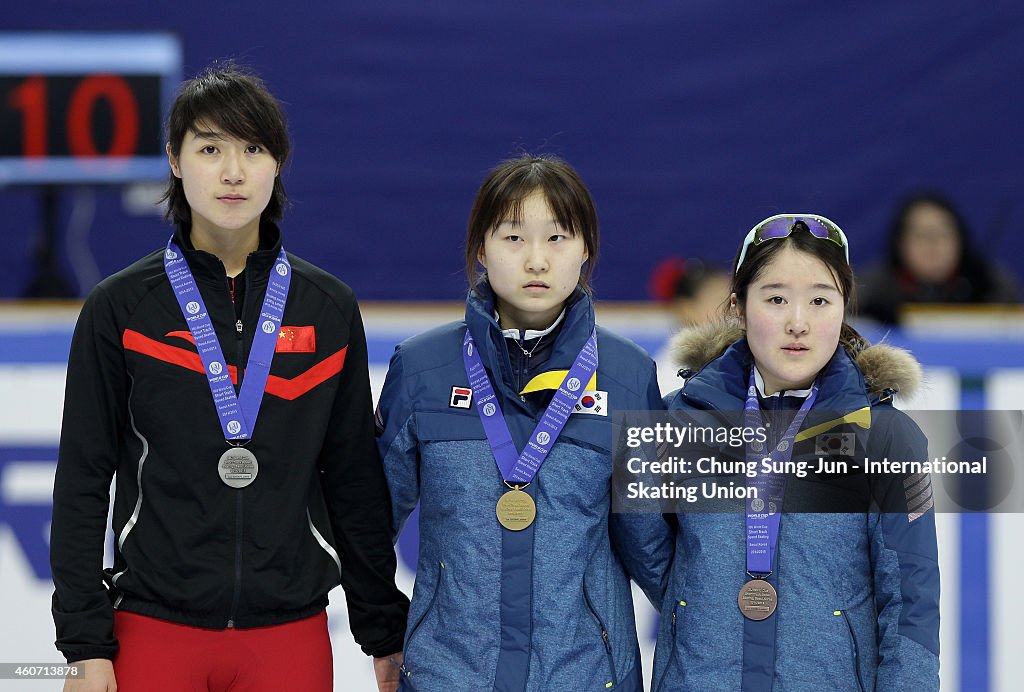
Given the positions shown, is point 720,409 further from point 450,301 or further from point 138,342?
point 450,301

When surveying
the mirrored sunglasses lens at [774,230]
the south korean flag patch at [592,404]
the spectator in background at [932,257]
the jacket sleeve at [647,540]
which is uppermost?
the spectator in background at [932,257]

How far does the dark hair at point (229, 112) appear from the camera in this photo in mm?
2359

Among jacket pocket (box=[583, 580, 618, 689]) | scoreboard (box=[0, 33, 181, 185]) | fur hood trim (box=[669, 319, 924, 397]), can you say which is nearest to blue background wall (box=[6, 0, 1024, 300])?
scoreboard (box=[0, 33, 181, 185])

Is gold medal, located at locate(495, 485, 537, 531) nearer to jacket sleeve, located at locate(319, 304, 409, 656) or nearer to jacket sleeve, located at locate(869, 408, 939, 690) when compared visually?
jacket sleeve, located at locate(319, 304, 409, 656)

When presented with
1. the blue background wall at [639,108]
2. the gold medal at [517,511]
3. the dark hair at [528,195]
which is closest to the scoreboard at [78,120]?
the blue background wall at [639,108]

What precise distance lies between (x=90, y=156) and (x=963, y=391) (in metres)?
4.70

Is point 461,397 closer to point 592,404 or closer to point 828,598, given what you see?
point 592,404

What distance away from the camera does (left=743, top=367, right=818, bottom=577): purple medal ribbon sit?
224cm

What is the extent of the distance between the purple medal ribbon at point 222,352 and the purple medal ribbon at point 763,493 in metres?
0.95

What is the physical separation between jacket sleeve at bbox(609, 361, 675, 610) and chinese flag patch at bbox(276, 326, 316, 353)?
65cm

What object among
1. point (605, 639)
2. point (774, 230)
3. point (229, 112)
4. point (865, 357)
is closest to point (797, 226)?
point (774, 230)

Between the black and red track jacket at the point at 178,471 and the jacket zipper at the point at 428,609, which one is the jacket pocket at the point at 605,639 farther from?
the black and red track jacket at the point at 178,471

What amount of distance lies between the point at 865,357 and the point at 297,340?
1.14 m

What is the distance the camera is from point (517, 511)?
7.61 ft
